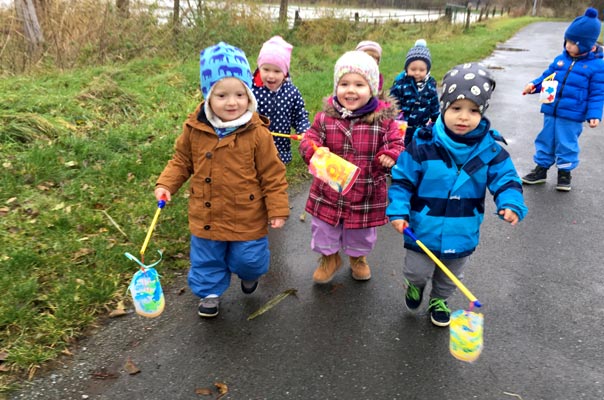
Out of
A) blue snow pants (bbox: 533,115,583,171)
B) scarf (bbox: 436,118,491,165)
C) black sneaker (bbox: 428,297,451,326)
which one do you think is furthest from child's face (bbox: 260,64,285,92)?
blue snow pants (bbox: 533,115,583,171)

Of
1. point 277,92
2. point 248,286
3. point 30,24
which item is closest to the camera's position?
point 248,286

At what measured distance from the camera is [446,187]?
8.94 ft

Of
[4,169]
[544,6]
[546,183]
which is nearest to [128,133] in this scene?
[4,169]

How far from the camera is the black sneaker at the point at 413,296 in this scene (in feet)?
10.1

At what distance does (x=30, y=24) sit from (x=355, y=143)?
290 inches

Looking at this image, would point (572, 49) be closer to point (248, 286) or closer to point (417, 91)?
point (417, 91)

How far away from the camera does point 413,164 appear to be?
2.77m

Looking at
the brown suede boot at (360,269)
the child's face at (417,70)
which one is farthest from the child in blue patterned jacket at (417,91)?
the brown suede boot at (360,269)

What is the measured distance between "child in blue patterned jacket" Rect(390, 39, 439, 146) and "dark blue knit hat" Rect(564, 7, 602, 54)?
146 centimetres

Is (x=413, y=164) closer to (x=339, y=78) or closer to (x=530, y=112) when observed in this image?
(x=339, y=78)

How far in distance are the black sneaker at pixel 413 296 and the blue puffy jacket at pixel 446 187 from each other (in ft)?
1.16

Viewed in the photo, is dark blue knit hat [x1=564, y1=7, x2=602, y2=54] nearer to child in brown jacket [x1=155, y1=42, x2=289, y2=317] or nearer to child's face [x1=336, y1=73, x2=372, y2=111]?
child's face [x1=336, y1=73, x2=372, y2=111]

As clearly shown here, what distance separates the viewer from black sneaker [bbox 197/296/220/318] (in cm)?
308

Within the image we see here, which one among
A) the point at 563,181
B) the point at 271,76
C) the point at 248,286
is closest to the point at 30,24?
the point at 271,76
